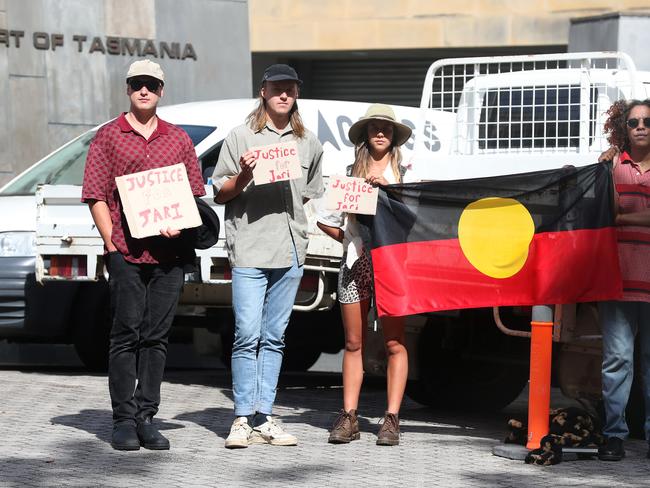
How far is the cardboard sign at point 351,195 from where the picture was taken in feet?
25.6

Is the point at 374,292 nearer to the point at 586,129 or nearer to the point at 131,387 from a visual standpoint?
the point at 131,387

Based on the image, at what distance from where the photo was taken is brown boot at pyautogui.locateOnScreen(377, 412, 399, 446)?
7855 mm

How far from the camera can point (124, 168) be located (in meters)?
7.57

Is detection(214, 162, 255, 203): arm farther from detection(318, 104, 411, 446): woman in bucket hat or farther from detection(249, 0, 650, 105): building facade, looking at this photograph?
detection(249, 0, 650, 105): building facade

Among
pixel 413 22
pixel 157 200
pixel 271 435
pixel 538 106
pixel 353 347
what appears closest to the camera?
pixel 157 200

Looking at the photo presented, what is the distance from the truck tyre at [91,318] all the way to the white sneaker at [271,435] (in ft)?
11.3

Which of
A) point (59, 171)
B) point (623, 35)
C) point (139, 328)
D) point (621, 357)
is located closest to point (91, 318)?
point (59, 171)

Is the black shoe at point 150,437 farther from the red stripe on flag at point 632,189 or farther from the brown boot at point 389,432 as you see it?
the red stripe on flag at point 632,189

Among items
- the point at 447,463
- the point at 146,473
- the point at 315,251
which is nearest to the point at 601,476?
the point at 447,463

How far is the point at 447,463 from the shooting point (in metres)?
7.39

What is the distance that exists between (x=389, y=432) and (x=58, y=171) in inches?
188

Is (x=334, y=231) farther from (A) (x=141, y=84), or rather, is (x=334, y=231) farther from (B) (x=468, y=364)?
(B) (x=468, y=364)

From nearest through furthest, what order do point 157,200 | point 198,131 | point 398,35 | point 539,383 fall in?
1. point 157,200
2. point 539,383
3. point 198,131
4. point 398,35

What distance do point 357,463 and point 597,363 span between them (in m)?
1.55
